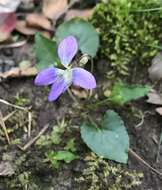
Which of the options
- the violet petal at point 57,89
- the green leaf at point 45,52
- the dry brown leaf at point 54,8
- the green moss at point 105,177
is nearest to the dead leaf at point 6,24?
the dry brown leaf at point 54,8

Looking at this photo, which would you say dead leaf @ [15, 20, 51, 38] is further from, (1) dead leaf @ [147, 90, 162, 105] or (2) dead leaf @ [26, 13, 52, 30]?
(1) dead leaf @ [147, 90, 162, 105]

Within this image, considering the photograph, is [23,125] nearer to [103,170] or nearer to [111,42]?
[103,170]

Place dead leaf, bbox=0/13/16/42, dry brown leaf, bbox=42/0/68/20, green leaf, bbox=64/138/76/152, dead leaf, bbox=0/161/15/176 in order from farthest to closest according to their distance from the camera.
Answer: dry brown leaf, bbox=42/0/68/20, dead leaf, bbox=0/13/16/42, green leaf, bbox=64/138/76/152, dead leaf, bbox=0/161/15/176

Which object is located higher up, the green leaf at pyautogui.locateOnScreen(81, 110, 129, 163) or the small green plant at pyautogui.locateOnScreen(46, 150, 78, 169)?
the green leaf at pyautogui.locateOnScreen(81, 110, 129, 163)

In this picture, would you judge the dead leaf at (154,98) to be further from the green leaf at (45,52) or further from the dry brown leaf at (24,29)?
the dry brown leaf at (24,29)

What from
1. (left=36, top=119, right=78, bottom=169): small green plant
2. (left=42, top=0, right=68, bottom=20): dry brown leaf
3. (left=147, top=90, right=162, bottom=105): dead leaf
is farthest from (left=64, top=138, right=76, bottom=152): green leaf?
(left=42, top=0, right=68, bottom=20): dry brown leaf

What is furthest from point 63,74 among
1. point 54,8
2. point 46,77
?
point 54,8

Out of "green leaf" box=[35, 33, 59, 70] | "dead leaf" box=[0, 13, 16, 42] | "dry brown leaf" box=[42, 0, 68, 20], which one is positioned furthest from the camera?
"dry brown leaf" box=[42, 0, 68, 20]
